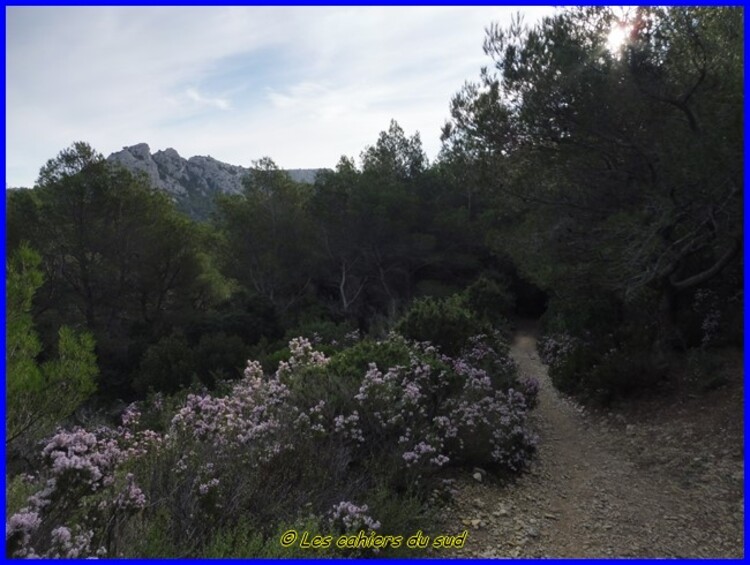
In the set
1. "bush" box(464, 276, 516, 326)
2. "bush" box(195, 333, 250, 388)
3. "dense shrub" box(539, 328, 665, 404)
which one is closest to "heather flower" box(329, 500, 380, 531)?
"dense shrub" box(539, 328, 665, 404)

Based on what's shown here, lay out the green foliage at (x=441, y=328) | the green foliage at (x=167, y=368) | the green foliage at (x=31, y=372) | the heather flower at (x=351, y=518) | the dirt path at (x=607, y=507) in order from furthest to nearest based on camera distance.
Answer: the green foliage at (x=167, y=368) → the green foliage at (x=441, y=328) → the dirt path at (x=607, y=507) → the green foliage at (x=31, y=372) → the heather flower at (x=351, y=518)

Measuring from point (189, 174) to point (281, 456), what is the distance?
99804 millimetres

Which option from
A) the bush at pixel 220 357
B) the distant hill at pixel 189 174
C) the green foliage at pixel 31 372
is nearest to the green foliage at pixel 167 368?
the bush at pixel 220 357

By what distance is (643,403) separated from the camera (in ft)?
25.5

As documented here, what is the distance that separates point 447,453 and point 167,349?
11319 millimetres

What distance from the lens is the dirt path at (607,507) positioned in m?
4.19

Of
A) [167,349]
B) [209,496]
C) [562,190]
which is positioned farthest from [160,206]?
[209,496]

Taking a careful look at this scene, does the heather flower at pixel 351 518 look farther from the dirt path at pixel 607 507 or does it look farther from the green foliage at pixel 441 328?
the green foliage at pixel 441 328

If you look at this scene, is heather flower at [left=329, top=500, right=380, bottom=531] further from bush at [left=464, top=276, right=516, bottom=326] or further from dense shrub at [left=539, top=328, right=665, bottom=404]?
bush at [left=464, top=276, right=516, bottom=326]

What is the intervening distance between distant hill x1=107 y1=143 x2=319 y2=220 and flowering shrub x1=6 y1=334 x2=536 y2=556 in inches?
2901

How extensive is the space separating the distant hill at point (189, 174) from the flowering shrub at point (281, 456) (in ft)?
242

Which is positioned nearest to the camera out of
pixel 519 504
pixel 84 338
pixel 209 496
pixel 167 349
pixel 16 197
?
pixel 209 496

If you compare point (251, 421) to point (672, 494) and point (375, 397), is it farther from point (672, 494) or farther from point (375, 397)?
point (672, 494)

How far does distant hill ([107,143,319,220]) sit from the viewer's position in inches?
3211
